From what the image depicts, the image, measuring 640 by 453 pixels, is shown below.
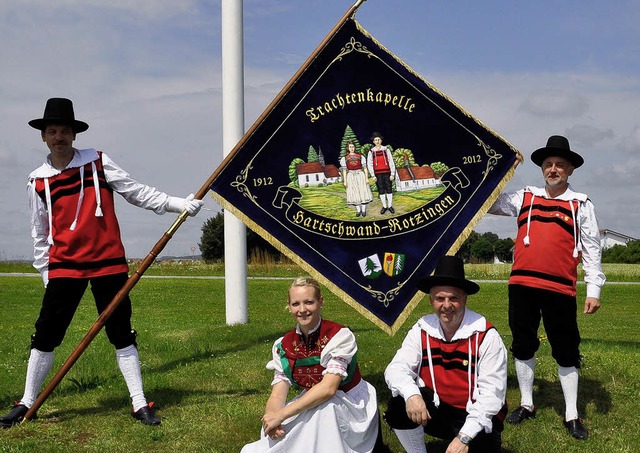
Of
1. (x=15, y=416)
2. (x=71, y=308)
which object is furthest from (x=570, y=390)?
(x=15, y=416)

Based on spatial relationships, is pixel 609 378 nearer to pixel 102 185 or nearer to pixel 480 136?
pixel 480 136

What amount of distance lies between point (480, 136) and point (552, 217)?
1.03 metres

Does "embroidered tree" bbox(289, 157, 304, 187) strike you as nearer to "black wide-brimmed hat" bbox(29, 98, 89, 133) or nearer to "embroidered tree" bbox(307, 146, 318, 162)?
"embroidered tree" bbox(307, 146, 318, 162)

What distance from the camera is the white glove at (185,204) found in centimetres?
594

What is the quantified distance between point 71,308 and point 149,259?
2.29 ft

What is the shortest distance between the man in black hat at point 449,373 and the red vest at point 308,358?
32cm

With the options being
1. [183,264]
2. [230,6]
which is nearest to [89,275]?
[230,6]

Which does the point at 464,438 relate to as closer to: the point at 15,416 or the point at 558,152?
the point at 558,152

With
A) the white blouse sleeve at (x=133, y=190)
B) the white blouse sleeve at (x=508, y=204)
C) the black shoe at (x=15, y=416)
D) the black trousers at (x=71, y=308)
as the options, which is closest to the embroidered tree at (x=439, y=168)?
the white blouse sleeve at (x=508, y=204)

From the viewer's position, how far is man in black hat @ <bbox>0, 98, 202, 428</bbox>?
5.77 meters

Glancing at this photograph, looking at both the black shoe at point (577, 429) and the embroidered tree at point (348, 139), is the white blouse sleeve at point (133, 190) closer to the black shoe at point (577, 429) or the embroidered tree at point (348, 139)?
the embroidered tree at point (348, 139)

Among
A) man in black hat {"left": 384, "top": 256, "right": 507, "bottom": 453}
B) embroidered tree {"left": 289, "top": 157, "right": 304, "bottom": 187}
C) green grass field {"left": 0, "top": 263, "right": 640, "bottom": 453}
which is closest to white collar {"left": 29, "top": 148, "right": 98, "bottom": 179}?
embroidered tree {"left": 289, "top": 157, "right": 304, "bottom": 187}

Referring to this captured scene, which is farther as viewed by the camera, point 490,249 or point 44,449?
point 490,249

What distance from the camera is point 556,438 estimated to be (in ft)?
18.2
